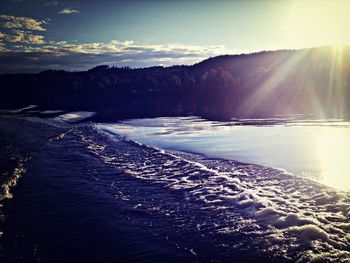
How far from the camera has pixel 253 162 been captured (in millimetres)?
14984

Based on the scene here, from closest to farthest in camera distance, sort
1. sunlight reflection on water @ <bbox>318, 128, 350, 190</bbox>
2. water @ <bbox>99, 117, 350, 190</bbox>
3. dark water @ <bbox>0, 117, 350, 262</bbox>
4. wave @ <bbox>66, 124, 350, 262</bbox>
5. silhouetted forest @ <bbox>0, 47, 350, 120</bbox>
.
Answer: dark water @ <bbox>0, 117, 350, 262</bbox>
wave @ <bbox>66, 124, 350, 262</bbox>
sunlight reflection on water @ <bbox>318, 128, 350, 190</bbox>
water @ <bbox>99, 117, 350, 190</bbox>
silhouetted forest @ <bbox>0, 47, 350, 120</bbox>

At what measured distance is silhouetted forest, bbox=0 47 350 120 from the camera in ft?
163

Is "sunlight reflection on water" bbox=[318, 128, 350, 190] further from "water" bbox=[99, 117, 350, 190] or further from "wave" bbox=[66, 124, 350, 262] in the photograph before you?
"wave" bbox=[66, 124, 350, 262]

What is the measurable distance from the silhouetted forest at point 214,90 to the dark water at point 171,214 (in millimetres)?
24932

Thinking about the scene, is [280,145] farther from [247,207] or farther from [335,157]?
[247,207]

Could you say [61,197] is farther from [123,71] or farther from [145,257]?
[123,71]

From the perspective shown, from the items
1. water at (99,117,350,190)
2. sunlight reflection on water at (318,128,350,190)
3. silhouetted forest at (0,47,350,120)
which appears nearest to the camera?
sunlight reflection on water at (318,128,350,190)

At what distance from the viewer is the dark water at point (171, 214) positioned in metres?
7.40

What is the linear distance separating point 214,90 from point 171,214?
9369cm

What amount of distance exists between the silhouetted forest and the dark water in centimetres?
2493

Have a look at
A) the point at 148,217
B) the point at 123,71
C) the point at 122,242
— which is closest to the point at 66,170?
the point at 148,217

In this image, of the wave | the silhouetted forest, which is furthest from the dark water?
the silhouetted forest

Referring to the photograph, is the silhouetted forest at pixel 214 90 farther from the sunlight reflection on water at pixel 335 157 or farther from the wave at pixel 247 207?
the wave at pixel 247 207

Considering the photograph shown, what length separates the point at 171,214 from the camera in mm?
9484
